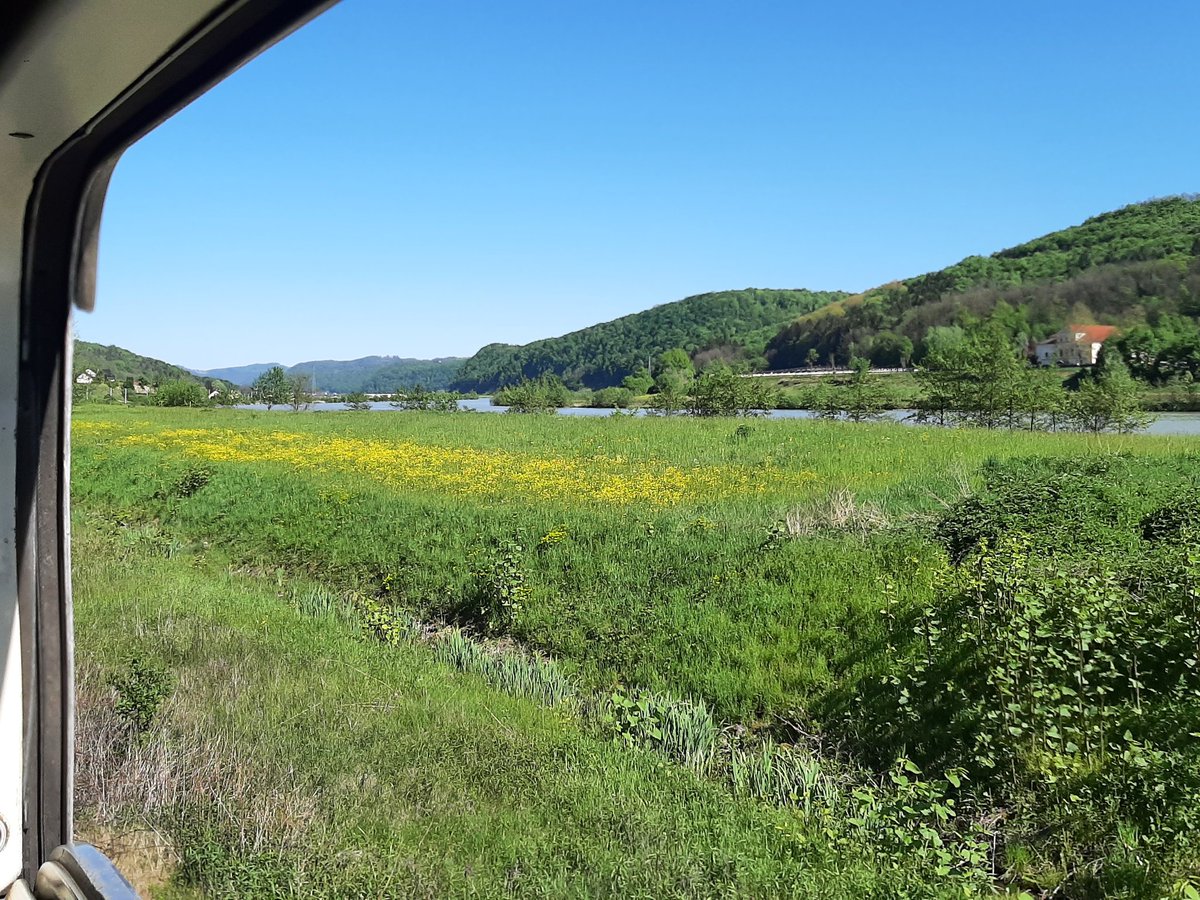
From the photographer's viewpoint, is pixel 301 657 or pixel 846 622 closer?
pixel 301 657

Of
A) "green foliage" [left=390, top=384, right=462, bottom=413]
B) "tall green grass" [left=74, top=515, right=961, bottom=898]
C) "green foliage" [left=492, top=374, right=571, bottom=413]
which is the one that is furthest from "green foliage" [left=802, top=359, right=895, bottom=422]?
"tall green grass" [left=74, top=515, right=961, bottom=898]

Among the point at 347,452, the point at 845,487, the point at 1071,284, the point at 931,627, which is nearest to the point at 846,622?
the point at 931,627

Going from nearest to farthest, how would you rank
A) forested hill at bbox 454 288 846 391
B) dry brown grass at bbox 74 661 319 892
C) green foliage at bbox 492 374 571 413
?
dry brown grass at bbox 74 661 319 892
green foliage at bbox 492 374 571 413
forested hill at bbox 454 288 846 391

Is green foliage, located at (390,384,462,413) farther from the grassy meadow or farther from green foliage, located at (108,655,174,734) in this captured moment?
green foliage, located at (108,655,174,734)

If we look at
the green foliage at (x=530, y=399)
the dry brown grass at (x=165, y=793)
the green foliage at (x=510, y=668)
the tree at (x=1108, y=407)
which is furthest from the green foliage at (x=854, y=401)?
the dry brown grass at (x=165, y=793)

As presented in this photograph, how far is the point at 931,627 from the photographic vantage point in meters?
5.50

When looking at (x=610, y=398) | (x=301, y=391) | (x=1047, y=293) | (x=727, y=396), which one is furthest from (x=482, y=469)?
(x=1047, y=293)

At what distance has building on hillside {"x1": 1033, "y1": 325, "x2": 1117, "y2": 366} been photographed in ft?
177

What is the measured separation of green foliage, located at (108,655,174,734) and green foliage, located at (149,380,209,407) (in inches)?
1983

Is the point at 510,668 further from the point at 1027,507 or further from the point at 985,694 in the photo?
the point at 1027,507

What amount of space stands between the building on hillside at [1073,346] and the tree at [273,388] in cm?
6669

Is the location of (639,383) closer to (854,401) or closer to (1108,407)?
(854,401)

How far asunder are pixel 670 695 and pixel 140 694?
150 inches

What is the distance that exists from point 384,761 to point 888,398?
135 ft
